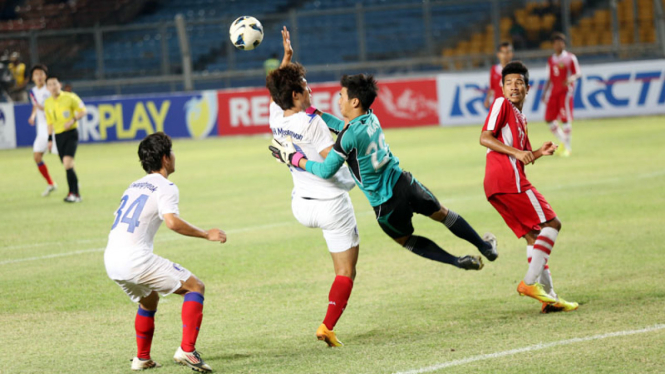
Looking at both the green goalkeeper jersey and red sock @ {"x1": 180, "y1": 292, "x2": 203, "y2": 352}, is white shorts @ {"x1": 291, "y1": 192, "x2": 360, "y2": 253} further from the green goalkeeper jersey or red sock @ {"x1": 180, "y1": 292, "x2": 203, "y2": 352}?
red sock @ {"x1": 180, "y1": 292, "x2": 203, "y2": 352}

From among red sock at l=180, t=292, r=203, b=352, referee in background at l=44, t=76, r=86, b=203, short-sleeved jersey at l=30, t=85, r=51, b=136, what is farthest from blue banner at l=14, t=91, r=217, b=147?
red sock at l=180, t=292, r=203, b=352

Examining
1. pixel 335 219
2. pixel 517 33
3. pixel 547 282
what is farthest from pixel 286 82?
pixel 517 33

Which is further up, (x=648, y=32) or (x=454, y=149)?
(x=648, y=32)

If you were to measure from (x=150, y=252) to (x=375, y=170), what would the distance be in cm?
180

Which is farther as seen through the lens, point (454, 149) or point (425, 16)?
point (425, 16)

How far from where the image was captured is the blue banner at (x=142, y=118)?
27.2 meters

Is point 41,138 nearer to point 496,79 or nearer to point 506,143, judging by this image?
point 496,79

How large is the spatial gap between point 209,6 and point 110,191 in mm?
23607

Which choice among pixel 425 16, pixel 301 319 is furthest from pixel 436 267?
pixel 425 16

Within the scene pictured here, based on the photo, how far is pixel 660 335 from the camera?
234 inches

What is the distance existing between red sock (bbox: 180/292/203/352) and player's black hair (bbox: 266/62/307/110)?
1577 millimetres

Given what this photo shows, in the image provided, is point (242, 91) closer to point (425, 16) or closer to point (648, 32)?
point (425, 16)

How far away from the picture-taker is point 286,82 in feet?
20.6

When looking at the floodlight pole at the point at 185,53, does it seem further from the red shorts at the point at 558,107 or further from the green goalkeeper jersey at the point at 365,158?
the green goalkeeper jersey at the point at 365,158
